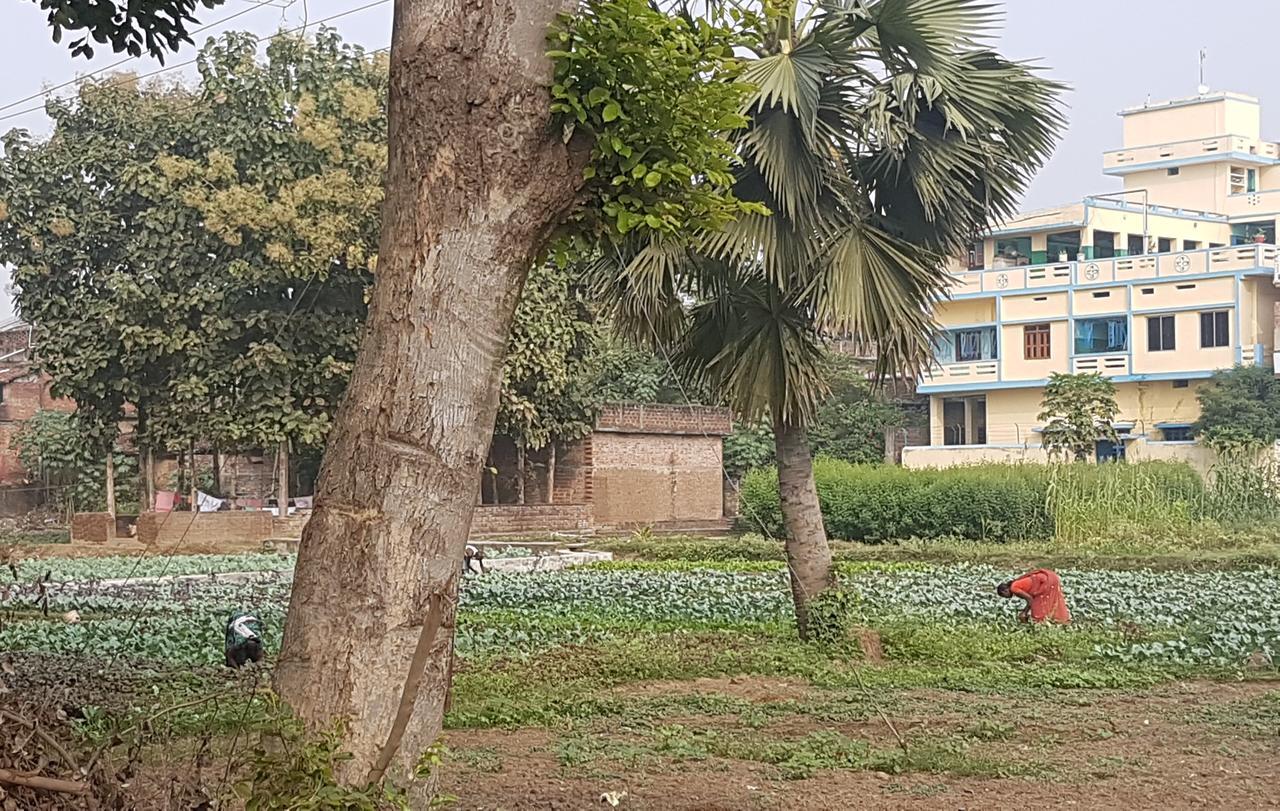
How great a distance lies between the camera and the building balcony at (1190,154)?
50.9 m

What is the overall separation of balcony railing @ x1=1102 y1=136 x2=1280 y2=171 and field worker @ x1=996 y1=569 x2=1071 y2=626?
41.7 meters

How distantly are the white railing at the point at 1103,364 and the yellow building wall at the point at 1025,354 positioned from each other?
414 mm

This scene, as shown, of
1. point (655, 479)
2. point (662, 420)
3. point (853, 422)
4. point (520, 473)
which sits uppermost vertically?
point (853, 422)

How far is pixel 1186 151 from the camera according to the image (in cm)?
5209

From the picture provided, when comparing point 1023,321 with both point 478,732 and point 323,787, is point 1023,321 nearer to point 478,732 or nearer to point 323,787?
point 478,732

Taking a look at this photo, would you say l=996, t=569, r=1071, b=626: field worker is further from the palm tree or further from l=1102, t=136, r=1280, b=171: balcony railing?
l=1102, t=136, r=1280, b=171: balcony railing

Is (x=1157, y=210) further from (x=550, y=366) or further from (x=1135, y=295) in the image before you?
(x=550, y=366)

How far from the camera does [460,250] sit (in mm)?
4406

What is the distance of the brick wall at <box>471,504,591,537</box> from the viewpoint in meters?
30.2

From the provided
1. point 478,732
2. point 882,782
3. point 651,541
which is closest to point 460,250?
point 882,782

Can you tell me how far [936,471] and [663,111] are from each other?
25.5 m

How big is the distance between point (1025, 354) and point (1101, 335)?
2.42 m

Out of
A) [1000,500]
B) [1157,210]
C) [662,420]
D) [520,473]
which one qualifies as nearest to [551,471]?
[520,473]

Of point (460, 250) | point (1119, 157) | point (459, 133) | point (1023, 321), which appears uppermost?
point (1119, 157)
